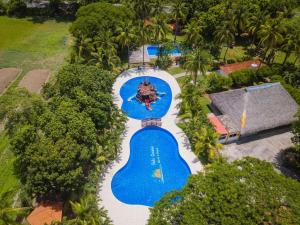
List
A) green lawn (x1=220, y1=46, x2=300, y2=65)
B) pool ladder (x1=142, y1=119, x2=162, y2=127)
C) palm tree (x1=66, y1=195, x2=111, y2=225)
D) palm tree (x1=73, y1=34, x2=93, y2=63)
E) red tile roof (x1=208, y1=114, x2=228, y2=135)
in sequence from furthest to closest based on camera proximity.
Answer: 1. green lawn (x1=220, y1=46, x2=300, y2=65)
2. palm tree (x1=73, y1=34, x2=93, y2=63)
3. pool ladder (x1=142, y1=119, x2=162, y2=127)
4. red tile roof (x1=208, y1=114, x2=228, y2=135)
5. palm tree (x1=66, y1=195, x2=111, y2=225)

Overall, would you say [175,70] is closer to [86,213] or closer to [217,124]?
[217,124]

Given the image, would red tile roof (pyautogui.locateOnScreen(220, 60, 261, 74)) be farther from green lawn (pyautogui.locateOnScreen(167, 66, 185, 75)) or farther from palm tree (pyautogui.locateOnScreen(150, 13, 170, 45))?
palm tree (pyautogui.locateOnScreen(150, 13, 170, 45))

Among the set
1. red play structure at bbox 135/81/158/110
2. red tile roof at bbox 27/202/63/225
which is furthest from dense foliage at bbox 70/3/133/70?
red tile roof at bbox 27/202/63/225

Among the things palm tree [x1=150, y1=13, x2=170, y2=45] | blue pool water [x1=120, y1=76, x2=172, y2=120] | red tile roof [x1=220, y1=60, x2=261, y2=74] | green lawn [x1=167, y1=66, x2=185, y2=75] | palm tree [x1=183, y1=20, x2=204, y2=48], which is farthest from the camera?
green lawn [x1=167, y1=66, x2=185, y2=75]

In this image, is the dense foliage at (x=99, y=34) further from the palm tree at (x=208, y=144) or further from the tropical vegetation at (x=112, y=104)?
the palm tree at (x=208, y=144)

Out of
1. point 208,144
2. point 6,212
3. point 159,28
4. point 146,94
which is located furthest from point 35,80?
point 208,144

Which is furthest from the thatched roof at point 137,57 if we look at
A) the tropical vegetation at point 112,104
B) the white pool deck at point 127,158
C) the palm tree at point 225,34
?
the palm tree at point 225,34
